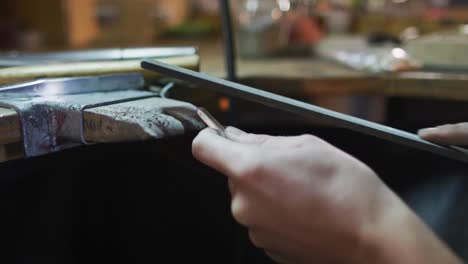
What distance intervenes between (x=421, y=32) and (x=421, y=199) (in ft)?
3.98

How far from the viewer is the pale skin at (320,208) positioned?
14.2 inches

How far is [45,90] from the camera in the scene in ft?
1.80

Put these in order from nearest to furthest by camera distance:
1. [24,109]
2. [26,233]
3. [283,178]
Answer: [283,178]
[24,109]
[26,233]

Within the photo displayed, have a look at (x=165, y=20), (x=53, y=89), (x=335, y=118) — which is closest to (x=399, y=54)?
(x=335, y=118)

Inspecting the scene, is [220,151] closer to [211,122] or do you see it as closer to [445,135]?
[211,122]

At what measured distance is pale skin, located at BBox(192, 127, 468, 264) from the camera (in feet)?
1.19

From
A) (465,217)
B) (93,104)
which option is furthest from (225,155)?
(465,217)

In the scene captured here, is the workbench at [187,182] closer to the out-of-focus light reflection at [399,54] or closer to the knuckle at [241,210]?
the out-of-focus light reflection at [399,54]

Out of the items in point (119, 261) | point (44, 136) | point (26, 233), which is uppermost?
point (44, 136)

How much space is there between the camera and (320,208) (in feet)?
1.22

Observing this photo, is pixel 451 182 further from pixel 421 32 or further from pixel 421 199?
pixel 421 32

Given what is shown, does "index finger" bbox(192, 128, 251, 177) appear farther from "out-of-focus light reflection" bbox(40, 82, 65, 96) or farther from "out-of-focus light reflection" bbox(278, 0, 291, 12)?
"out-of-focus light reflection" bbox(278, 0, 291, 12)

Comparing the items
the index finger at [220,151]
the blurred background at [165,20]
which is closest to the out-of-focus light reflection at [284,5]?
the blurred background at [165,20]

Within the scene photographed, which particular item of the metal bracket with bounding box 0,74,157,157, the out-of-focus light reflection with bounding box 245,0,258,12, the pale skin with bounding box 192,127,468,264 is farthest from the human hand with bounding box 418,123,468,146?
the out-of-focus light reflection with bounding box 245,0,258,12
